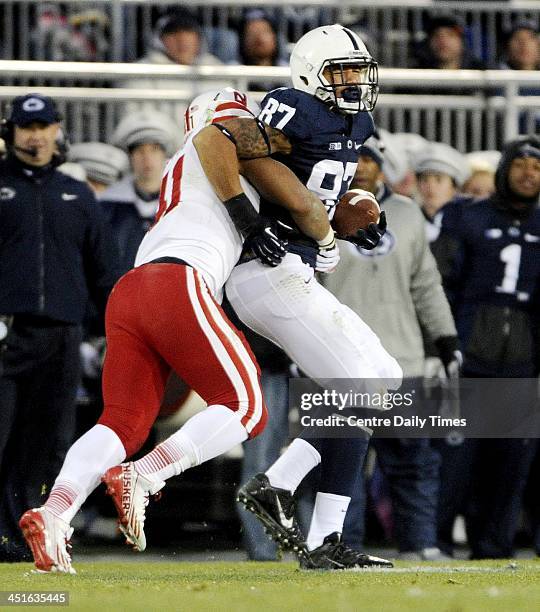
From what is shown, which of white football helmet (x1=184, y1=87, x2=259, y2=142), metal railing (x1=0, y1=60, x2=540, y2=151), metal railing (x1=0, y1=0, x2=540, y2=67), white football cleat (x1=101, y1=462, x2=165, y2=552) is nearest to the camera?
white football cleat (x1=101, y1=462, x2=165, y2=552)

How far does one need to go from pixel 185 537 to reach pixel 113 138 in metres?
2.30

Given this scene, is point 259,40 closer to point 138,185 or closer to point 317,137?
point 138,185

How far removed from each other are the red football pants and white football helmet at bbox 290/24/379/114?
965mm

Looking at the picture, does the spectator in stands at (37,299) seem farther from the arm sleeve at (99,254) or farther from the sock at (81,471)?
the sock at (81,471)

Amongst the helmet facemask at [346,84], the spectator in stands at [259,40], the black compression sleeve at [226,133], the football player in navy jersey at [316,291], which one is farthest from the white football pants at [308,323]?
the spectator in stands at [259,40]

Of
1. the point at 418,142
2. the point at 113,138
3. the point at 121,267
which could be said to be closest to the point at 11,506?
the point at 121,267

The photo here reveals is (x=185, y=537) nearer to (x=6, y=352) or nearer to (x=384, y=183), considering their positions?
(x=6, y=352)

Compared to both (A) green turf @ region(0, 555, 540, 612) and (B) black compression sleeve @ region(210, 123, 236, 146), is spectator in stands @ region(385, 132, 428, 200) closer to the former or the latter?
(A) green turf @ region(0, 555, 540, 612)

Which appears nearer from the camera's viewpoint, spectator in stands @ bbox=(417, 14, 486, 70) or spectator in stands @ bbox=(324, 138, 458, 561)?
spectator in stands @ bbox=(324, 138, 458, 561)

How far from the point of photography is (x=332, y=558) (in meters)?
6.08

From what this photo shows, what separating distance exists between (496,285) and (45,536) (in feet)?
12.5

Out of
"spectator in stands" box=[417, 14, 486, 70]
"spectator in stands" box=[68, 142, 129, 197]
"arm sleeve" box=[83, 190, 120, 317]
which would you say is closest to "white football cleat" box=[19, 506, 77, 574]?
"arm sleeve" box=[83, 190, 120, 317]

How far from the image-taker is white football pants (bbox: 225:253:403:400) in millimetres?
5930

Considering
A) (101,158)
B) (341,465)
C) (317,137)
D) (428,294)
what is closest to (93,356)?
(101,158)
